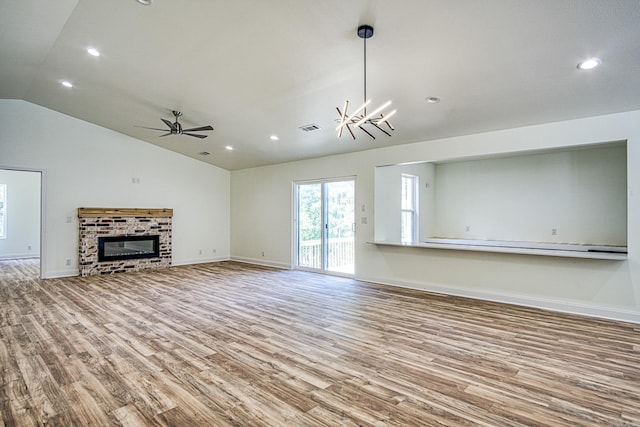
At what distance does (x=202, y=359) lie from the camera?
9.80 ft

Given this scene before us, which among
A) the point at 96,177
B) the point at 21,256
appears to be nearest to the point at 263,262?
the point at 96,177

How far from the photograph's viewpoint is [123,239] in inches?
296

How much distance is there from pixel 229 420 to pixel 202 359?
1.01 metres

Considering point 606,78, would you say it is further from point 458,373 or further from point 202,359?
point 202,359

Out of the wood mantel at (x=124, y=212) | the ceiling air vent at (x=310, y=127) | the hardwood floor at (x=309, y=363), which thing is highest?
the ceiling air vent at (x=310, y=127)

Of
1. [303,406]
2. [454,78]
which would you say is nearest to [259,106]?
[454,78]

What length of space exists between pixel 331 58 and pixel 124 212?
6.19m

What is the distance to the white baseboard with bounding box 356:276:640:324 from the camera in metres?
4.03

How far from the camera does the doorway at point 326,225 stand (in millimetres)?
6832

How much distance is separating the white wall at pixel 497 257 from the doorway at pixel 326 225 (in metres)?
0.22

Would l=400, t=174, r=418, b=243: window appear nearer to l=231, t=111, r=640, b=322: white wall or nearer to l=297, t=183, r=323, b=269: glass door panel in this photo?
l=231, t=111, r=640, b=322: white wall

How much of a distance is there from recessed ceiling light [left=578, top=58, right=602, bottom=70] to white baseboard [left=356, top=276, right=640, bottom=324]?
9.36ft

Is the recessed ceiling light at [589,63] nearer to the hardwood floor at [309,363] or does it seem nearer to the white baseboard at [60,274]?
the hardwood floor at [309,363]

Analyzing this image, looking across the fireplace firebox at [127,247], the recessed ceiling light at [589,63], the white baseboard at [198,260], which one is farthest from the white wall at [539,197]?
the fireplace firebox at [127,247]
